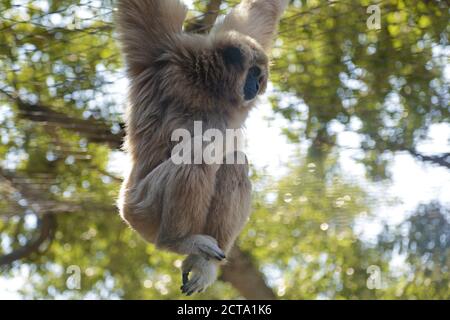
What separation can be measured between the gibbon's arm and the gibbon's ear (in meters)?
0.53

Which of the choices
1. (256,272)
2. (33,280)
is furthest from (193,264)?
(33,280)

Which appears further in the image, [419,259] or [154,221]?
[419,259]

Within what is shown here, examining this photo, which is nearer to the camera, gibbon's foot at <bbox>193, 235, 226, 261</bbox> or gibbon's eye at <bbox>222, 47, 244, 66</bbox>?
gibbon's foot at <bbox>193, 235, 226, 261</bbox>

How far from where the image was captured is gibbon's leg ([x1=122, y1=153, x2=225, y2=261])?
467 centimetres

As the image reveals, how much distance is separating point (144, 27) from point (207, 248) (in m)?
1.67

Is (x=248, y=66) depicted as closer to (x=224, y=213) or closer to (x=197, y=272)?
(x=224, y=213)

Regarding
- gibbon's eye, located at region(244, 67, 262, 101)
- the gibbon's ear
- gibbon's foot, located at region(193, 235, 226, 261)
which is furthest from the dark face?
gibbon's foot, located at region(193, 235, 226, 261)

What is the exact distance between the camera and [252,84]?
205 inches

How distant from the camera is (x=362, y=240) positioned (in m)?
11.8

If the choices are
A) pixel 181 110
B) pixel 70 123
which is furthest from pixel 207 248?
pixel 70 123

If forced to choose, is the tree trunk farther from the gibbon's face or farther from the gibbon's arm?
the gibbon's arm

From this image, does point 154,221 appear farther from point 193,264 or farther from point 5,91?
point 5,91

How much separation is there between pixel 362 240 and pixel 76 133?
519 centimetres
